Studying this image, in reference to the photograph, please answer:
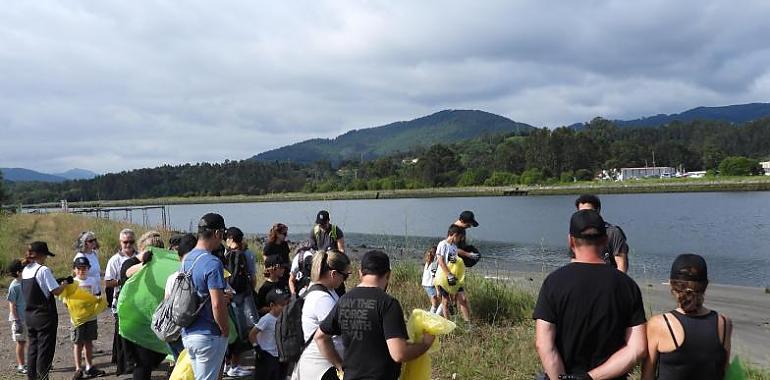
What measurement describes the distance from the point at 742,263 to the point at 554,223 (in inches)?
721

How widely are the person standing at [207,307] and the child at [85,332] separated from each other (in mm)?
2832

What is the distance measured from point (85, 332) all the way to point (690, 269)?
607 cm

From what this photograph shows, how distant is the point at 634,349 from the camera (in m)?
2.83

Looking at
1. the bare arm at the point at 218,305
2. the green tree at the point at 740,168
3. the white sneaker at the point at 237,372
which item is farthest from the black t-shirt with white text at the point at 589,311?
the green tree at the point at 740,168

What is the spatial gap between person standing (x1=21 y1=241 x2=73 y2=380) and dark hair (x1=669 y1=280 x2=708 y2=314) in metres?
5.66

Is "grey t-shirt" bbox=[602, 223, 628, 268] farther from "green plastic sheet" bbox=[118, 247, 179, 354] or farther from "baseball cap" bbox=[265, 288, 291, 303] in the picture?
"green plastic sheet" bbox=[118, 247, 179, 354]

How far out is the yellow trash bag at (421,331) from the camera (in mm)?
3576

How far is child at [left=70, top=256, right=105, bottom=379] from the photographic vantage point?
247 inches

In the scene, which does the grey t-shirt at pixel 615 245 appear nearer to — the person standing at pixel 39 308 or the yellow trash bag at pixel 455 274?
the yellow trash bag at pixel 455 274

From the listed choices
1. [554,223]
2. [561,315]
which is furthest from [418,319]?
[554,223]

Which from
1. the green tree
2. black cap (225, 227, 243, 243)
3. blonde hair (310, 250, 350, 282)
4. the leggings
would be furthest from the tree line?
blonde hair (310, 250, 350, 282)

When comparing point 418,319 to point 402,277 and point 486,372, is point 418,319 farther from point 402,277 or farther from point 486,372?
point 402,277

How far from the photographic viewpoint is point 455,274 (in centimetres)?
799

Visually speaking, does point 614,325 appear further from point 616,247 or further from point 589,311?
point 616,247
